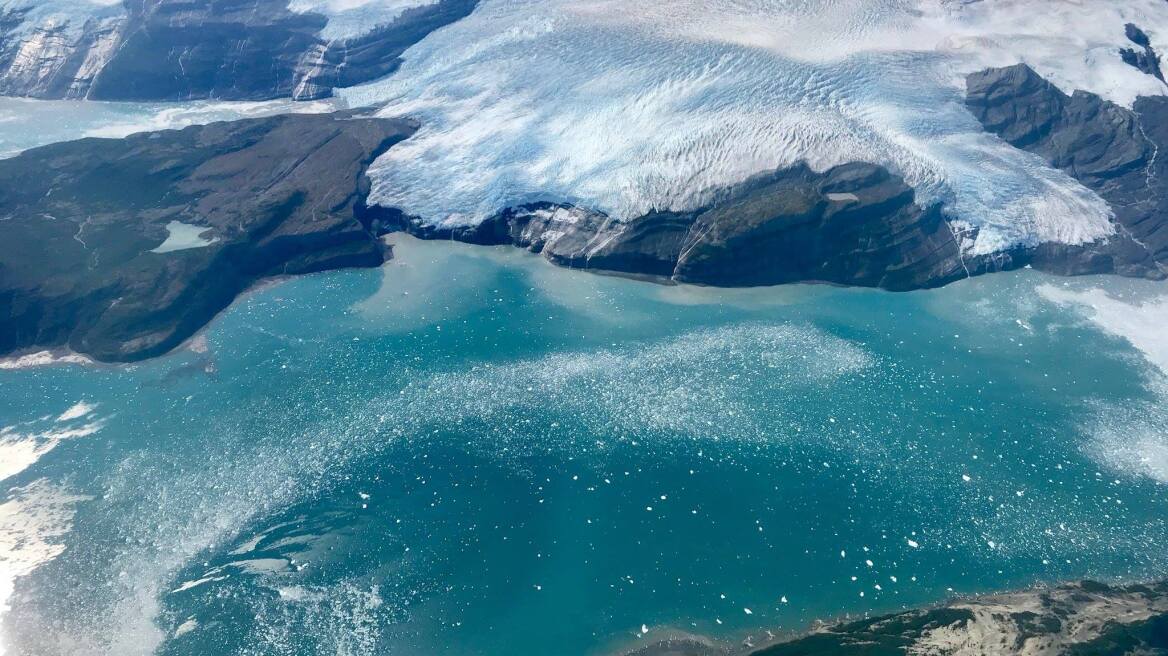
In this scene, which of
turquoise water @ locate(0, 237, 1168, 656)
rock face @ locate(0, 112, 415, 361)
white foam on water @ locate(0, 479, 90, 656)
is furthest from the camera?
rock face @ locate(0, 112, 415, 361)

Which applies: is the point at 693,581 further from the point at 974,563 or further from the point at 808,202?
the point at 808,202

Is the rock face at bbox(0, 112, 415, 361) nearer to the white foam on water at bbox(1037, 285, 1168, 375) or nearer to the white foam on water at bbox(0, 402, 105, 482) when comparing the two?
the white foam on water at bbox(0, 402, 105, 482)

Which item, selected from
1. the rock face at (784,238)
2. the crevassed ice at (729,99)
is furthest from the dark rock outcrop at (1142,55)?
the rock face at (784,238)

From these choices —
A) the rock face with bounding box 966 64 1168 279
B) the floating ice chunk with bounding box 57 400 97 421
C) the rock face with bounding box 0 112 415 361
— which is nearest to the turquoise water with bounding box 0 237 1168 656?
the floating ice chunk with bounding box 57 400 97 421

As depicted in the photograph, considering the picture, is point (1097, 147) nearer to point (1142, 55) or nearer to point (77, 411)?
point (1142, 55)

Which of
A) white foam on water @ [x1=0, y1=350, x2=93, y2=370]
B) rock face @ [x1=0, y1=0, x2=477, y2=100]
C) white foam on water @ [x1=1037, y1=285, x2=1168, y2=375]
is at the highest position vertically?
rock face @ [x1=0, y1=0, x2=477, y2=100]

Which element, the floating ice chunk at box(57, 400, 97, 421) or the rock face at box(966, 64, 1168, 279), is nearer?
the floating ice chunk at box(57, 400, 97, 421)
